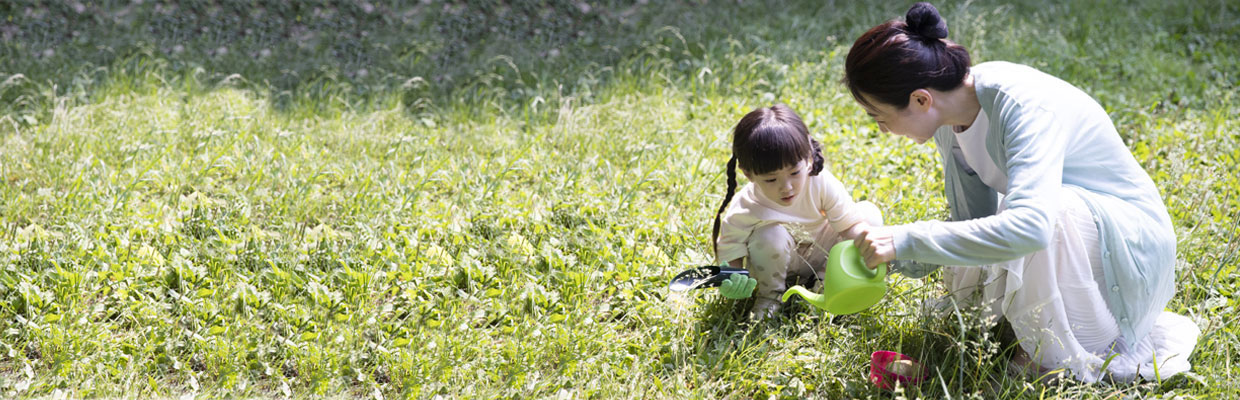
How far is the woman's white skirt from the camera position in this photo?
206 centimetres

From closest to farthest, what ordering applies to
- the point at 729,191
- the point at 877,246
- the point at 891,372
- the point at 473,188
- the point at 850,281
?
the point at 877,246 < the point at 850,281 < the point at 891,372 < the point at 729,191 < the point at 473,188

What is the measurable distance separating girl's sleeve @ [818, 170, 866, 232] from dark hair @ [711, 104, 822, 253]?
0.12 metres

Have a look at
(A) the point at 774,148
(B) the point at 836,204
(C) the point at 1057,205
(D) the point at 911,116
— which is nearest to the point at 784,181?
(A) the point at 774,148

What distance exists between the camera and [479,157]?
3889 mm

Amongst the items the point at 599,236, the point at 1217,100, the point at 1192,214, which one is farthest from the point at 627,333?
the point at 1217,100

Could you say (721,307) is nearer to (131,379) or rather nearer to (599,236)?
(599,236)

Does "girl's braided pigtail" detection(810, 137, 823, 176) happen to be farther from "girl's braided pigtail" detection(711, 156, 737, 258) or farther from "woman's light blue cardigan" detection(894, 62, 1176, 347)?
"woman's light blue cardigan" detection(894, 62, 1176, 347)

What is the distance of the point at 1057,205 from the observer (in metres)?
1.91

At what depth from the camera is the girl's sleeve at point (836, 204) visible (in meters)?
2.61

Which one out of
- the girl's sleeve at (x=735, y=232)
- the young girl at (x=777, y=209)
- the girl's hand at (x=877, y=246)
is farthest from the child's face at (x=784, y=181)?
the girl's hand at (x=877, y=246)

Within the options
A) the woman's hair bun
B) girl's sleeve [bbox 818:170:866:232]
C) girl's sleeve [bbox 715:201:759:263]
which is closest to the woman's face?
the woman's hair bun

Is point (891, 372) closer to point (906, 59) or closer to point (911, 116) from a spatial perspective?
point (911, 116)

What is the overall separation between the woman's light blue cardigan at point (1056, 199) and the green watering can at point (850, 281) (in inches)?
4.7

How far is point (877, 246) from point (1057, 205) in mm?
382
